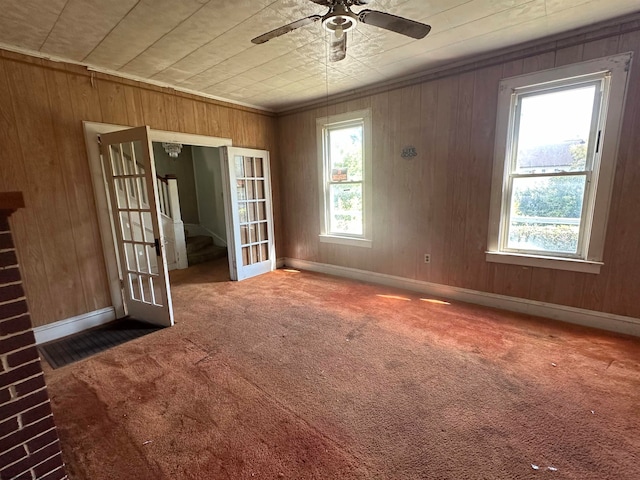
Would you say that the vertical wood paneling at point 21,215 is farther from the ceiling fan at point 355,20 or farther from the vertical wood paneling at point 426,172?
Answer: the vertical wood paneling at point 426,172

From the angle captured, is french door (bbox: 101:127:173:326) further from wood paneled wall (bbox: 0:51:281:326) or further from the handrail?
the handrail

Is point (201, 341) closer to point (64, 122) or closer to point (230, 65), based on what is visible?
point (64, 122)

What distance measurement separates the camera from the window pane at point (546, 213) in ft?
8.96

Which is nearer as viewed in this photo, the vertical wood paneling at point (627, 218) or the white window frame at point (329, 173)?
the vertical wood paneling at point (627, 218)

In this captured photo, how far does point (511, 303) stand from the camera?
3.11m

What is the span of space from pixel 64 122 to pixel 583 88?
470cm

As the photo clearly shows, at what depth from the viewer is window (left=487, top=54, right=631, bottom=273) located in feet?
8.21

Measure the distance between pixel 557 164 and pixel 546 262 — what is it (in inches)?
36.5

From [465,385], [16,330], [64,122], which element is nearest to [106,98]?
[64,122]

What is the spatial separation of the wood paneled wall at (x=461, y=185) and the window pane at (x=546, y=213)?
234 mm

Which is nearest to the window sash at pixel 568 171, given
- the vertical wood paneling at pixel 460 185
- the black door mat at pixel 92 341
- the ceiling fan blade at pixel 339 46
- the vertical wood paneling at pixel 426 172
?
the vertical wood paneling at pixel 460 185

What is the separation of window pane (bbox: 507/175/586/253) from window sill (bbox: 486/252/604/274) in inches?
4.1

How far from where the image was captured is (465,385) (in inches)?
78.0

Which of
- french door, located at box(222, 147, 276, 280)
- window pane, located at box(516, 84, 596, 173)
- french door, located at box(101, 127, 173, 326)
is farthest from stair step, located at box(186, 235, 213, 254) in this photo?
window pane, located at box(516, 84, 596, 173)
